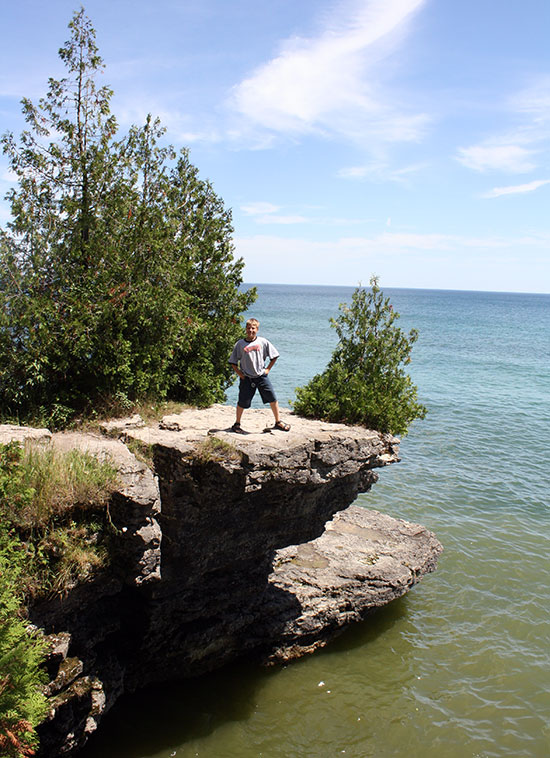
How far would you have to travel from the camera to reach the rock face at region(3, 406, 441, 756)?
29.7ft

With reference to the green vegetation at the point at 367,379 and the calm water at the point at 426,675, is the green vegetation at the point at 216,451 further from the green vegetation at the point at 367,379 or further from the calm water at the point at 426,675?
the calm water at the point at 426,675

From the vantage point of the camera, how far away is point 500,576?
16328 mm

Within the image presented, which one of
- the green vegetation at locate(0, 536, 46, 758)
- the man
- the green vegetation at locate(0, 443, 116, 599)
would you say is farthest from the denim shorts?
the green vegetation at locate(0, 536, 46, 758)

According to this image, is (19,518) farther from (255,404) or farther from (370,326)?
(255,404)

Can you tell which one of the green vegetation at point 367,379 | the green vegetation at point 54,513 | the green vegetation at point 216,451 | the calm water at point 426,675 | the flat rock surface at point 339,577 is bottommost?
the calm water at point 426,675

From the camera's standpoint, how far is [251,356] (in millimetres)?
11391

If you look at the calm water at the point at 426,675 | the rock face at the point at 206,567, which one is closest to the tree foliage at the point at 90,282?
the rock face at the point at 206,567

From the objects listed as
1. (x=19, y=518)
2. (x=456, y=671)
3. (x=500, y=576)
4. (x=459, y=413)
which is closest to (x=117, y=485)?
(x=19, y=518)

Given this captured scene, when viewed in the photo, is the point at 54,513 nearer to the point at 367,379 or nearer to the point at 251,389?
the point at 251,389

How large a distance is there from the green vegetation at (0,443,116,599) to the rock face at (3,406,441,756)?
1.13 ft

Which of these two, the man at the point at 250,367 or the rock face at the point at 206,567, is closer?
the rock face at the point at 206,567

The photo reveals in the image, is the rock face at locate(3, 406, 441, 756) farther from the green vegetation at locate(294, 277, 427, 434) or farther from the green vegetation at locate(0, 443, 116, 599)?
the green vegetation at locate(294, 277, 427, 434)

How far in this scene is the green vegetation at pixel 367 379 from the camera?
13.4 meters

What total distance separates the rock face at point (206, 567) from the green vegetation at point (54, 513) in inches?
13.6
